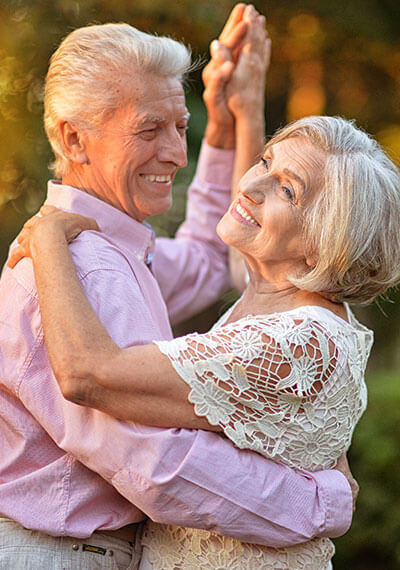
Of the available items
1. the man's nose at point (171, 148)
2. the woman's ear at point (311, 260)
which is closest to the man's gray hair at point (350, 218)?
the woman's ear at point (311, 260)

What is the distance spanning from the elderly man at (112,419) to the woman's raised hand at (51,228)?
0.04 m

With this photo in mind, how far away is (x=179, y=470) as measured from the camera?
233cm

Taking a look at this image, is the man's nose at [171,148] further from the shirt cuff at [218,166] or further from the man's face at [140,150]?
the shirt cuff at [218,166]

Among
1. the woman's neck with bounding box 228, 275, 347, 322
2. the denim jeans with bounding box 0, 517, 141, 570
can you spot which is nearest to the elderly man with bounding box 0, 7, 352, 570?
the denim jeans with bounding box 0, 517, 141, 570

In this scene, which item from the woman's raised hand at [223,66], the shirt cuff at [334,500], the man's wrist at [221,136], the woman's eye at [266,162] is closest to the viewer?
the shirt cuff at [334,500]

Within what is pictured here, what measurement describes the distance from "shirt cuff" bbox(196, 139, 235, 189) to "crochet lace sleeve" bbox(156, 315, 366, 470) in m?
1.43

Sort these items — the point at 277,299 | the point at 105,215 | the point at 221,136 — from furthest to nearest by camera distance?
1. the point at 221,136
2. the point at 105,215
3. the point at 277,299

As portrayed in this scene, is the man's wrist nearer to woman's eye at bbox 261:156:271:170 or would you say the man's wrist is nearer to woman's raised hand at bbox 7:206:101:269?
woman's eye at bbox 261:156:271:170

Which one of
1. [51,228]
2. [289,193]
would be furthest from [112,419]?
[289,193]

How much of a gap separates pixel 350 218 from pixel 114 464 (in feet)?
3.23

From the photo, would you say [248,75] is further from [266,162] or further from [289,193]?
[289,193]

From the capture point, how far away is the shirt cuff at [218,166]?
379 cm

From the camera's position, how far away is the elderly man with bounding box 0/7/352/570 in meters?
2.37

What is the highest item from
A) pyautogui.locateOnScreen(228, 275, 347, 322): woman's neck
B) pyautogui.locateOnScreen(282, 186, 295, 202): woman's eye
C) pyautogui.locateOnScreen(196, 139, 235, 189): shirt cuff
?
pyautogui.locateOnScreen(282, 186, 295, 202): woman's eye
